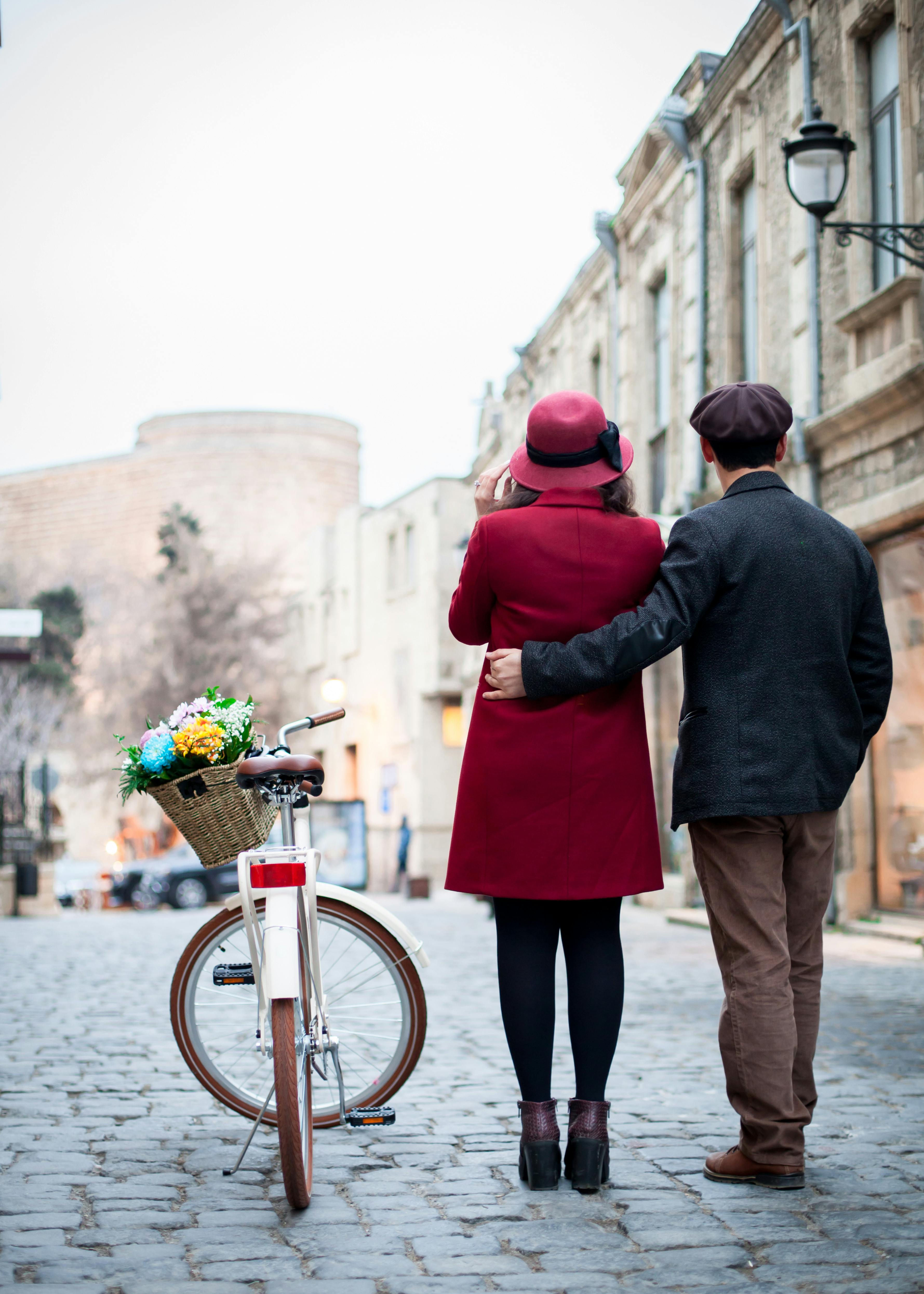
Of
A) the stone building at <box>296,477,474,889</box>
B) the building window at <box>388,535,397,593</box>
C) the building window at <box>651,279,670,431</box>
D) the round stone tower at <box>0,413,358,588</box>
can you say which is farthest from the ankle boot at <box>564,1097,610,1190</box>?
the round stone tower at <box>0,413,358,588</box>

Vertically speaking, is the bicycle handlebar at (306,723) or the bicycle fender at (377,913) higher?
the bicycle handlebar at (306,723)

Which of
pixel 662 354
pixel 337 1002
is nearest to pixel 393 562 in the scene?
pixel 662 354

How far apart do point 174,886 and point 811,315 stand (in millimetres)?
17376

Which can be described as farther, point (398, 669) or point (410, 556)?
point (410, 556)

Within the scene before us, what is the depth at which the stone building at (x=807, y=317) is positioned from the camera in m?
12.1

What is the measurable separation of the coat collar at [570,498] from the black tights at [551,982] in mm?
987

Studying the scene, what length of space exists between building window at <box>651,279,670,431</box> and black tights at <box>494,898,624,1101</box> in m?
15.7

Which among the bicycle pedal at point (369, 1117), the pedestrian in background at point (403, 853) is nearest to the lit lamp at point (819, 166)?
the bicycle pedal at point (369, 1117)

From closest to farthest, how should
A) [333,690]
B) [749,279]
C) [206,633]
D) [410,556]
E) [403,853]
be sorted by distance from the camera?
[749,279]
[333,690]
[403,853]
[410,556]
[206,633]

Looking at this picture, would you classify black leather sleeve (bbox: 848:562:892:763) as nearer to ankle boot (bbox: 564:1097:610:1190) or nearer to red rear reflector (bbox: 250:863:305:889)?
ankle boot (bbox: 564:1097:610:1190)

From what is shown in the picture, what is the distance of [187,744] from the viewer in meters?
4.00

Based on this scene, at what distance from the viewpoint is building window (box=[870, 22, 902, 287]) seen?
12.2 metres

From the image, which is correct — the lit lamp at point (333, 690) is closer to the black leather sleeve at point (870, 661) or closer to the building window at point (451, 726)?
the building window at point (451, 726)

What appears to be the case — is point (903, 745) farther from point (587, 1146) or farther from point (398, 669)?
point (398, 669)
